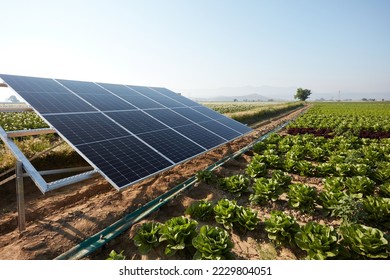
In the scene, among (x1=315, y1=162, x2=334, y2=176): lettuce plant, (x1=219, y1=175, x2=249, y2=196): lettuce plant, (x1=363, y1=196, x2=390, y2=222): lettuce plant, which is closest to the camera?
(x1=363, y1=196, x2=390, y2=222): lettuce plant

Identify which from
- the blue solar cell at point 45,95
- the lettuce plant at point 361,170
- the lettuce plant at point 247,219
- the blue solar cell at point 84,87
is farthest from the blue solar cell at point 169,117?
the lettuce plant at point 361,170

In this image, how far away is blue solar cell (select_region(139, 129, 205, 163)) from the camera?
301 inches

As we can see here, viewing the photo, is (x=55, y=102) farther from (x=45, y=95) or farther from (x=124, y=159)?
(x=124, y=159)

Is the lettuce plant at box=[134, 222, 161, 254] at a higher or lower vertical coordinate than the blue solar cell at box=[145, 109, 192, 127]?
lower

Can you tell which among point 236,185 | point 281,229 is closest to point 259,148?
point 236,185

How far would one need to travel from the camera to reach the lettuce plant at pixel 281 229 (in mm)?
5454

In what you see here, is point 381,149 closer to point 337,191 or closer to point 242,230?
point 337,191

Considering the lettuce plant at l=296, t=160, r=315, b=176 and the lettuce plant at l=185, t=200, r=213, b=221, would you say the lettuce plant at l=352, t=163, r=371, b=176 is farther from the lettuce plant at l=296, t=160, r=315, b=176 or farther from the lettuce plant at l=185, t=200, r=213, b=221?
the lettuce plant at l=185, t=200, r=213, b=221

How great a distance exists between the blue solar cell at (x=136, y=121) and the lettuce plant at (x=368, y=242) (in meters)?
6.60

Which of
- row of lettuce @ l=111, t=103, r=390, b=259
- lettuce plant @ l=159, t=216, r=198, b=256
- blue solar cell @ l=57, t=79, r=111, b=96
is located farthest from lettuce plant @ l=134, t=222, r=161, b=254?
blue solar cell @ l=57, t=79, r=111, b=96

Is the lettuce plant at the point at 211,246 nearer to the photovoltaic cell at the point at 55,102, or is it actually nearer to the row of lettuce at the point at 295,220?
the row of lettuce at the point at 295,220

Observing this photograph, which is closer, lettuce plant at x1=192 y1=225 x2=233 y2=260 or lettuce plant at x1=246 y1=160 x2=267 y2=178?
lettuce plant at x1=192 y1=225 x2=233 y2=260

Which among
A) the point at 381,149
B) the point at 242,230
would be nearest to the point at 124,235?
the point at 242,230

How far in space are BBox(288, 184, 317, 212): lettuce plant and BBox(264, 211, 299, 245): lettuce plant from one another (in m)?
1.51
